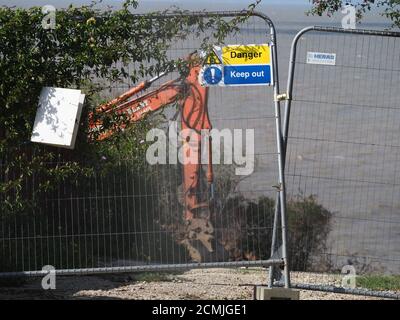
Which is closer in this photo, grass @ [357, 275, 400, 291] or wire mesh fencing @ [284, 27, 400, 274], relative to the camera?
wire mesh fencing @ [284, 27, 400, 274]

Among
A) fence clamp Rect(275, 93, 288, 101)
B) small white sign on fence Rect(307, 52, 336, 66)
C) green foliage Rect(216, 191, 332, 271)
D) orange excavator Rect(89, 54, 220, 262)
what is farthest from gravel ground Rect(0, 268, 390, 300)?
small white sign on fence Rect(307, 52, 336, 66)

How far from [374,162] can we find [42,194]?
3105 millimetres

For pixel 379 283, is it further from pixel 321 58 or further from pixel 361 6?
pixel 361 6

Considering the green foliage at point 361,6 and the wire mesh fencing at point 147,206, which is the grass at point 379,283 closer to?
the wire mesh fencing at point 147,206

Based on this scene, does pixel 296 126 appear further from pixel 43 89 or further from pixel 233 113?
pixel 43 89

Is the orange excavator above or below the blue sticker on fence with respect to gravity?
below

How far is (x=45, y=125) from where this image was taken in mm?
8438

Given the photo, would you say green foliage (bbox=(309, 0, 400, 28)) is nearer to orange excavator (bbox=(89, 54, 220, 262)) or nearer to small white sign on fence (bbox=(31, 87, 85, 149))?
orange excavator (bbox=(89, 54, 220, 262))

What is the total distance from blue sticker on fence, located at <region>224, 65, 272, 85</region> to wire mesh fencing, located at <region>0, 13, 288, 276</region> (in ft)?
0.25

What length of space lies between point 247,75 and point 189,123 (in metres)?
0.67

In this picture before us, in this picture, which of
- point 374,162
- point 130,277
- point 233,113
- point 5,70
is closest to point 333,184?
point 374,162

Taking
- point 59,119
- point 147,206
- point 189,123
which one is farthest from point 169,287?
point 59,119

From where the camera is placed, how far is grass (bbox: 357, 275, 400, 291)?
9680 millimetres

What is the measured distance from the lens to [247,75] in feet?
28.0
